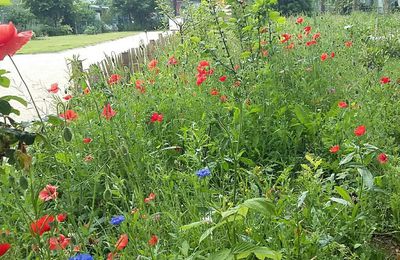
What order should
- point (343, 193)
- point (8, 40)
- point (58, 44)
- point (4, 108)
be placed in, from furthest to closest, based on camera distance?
point (58, 44), point (343, 193), point (4, 108), point (8, 40)

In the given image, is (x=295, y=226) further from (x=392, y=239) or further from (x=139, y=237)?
(x=392, y=239)

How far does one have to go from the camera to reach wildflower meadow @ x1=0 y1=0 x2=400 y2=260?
1.48 m

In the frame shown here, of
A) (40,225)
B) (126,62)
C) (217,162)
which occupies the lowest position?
(217,162)

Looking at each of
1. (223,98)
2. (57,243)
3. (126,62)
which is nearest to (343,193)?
(57,243)

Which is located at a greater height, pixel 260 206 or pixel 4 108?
pixel 4 108

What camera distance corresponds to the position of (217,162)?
2367 millimetres

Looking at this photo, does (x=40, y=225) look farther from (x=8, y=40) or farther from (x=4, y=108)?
(x=8, y=40)

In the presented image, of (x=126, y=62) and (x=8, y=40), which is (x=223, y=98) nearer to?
(x=8, y=40)

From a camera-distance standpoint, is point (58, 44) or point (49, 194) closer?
point (49, 194)

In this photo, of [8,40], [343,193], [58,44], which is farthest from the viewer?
[58,44]

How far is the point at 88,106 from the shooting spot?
11.1 ft

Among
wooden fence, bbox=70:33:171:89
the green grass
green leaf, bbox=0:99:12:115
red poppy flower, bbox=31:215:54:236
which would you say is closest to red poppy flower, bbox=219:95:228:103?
wooden fence, bbox=70:33:171:89

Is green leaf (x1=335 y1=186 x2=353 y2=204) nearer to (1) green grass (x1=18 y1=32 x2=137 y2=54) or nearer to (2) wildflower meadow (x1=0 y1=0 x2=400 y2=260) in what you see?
(2) wildflower meadow (x1=0 y1=0 x2=400 y2=260)

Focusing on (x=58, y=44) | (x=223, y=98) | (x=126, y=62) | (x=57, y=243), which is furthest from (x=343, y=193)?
(x=58, y=44)
